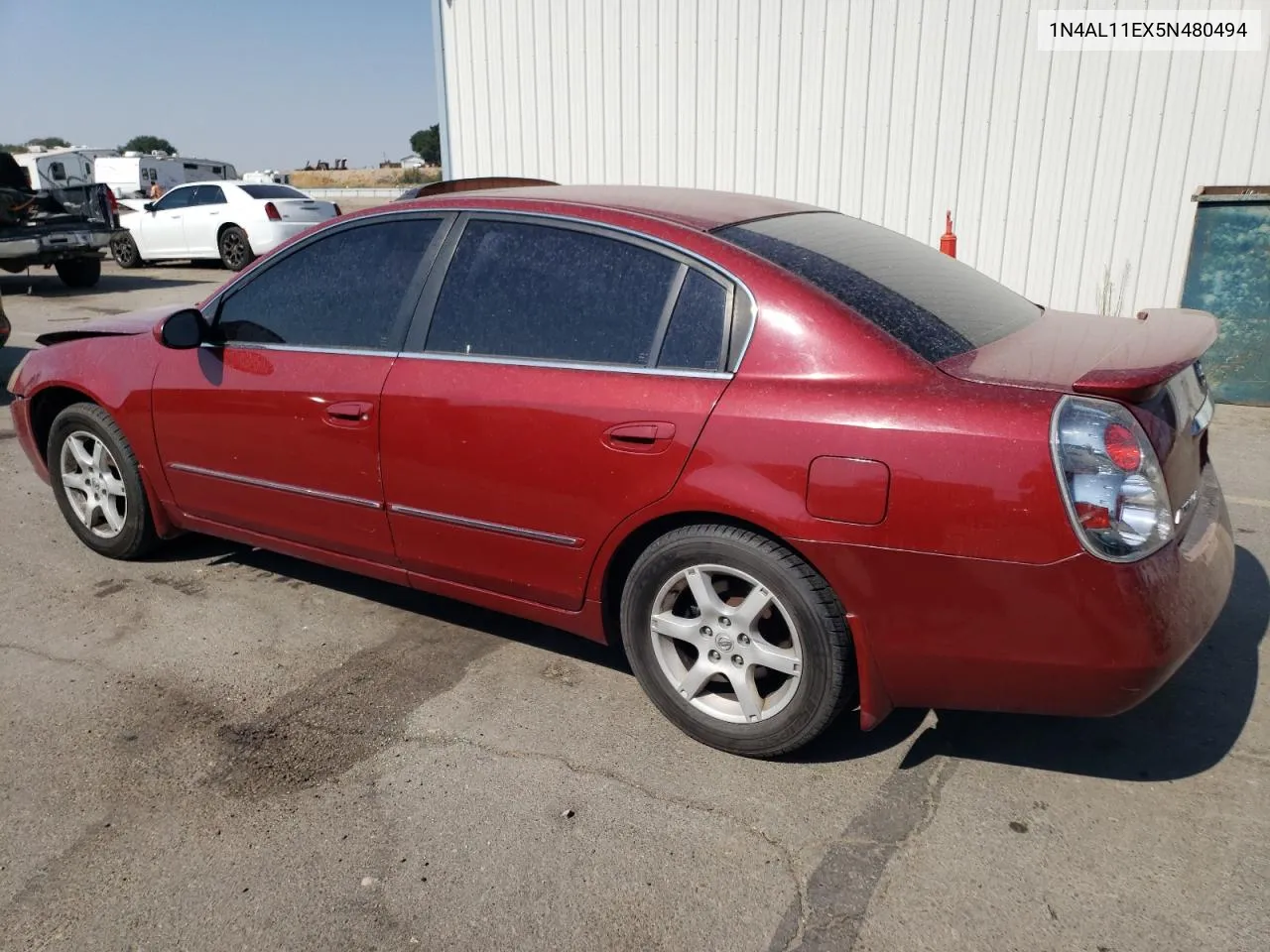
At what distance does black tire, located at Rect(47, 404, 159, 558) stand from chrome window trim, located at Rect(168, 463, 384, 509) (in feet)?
1.01

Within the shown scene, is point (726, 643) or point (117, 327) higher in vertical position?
point (117, 327)

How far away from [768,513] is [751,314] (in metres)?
0.57

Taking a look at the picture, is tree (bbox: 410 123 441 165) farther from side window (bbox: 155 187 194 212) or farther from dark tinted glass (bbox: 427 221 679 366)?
dark tinted glass (bbox: 427 221 679 366)

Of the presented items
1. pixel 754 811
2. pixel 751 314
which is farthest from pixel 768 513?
pixel 754 811

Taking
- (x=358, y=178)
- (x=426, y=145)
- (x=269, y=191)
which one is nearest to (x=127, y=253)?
(x=269, y=191)

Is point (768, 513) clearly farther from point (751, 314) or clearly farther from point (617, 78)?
point (617, 78)

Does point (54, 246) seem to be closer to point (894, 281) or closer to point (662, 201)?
point (662, 201)

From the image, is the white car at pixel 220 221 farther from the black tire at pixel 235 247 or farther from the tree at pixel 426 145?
the tree at pixel 426 145

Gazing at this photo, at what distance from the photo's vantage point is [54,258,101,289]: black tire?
590 inches

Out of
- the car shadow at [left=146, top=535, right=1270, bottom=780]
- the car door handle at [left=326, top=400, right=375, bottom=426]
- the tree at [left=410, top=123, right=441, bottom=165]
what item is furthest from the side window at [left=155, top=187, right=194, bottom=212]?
the tree at [left=410, top=123, right=441, bottom=165]

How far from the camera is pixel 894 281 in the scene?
9.82ft

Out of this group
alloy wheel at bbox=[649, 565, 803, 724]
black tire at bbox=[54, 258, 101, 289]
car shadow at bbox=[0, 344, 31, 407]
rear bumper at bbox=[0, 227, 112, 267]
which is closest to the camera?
alloy wheel at bbox=[649, 565, 803, 724]

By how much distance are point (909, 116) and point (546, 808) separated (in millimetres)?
7398

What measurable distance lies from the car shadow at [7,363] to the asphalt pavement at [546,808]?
5167mm
